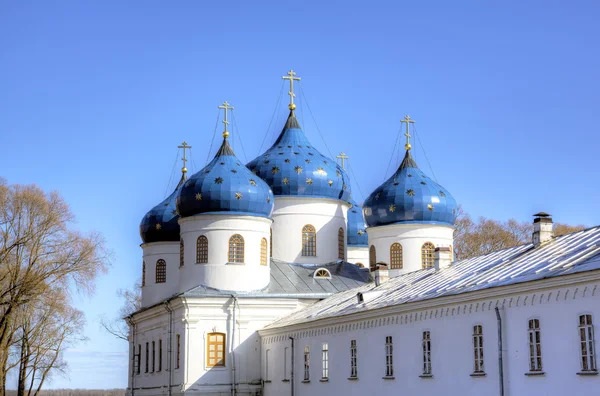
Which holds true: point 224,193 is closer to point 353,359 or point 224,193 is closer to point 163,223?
point 163,223

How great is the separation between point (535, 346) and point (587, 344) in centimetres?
158

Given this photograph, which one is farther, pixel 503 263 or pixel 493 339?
pixel 503 263

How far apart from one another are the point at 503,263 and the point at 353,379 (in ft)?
19.2

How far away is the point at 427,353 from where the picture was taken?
22.8 m

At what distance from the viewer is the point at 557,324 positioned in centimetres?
1823

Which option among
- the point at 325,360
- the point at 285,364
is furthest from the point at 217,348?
the point at 325,360

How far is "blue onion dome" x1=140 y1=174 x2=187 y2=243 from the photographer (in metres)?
40.4

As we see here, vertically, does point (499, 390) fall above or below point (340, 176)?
below

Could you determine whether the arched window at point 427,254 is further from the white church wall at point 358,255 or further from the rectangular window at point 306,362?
the rectangular window at point 306,362

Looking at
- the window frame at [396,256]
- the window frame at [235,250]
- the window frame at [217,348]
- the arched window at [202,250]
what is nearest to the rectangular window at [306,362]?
the window frame at [217,348]

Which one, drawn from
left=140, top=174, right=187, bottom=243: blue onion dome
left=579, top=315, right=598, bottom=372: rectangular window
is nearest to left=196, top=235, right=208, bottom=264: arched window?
left=140, top=174, right=187, bottom=243: blue onion dome

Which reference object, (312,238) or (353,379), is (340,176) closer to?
(312,238)

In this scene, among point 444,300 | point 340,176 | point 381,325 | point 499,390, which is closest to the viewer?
point 499,390

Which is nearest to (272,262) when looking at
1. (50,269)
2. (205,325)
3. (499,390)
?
(205,325)
